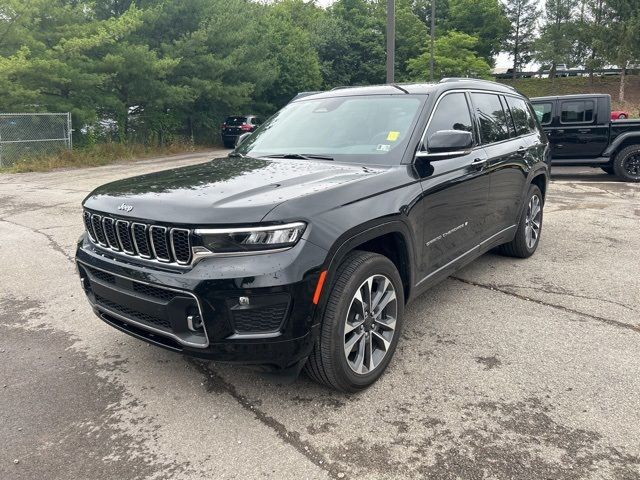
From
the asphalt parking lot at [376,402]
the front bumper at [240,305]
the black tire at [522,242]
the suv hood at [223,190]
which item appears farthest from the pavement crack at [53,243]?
the black tire at [522,242]

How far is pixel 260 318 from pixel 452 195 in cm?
197

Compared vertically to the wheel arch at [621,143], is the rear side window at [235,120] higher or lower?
higher

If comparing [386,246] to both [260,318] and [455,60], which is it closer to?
[260,318]

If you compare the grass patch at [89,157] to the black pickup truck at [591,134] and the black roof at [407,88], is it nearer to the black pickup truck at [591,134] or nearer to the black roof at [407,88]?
the black pickup truck at [591,134]

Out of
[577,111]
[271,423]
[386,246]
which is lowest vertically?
[271,423]

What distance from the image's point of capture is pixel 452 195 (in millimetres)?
3812

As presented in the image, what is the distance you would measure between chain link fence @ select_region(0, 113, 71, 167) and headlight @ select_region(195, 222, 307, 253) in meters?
16.6

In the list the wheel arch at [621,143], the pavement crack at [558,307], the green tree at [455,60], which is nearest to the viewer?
the pavement crack at [558,307]

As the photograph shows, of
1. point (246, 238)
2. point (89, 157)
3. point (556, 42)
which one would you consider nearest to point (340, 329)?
point (246, 238)

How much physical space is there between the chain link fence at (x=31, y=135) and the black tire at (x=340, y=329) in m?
16.8

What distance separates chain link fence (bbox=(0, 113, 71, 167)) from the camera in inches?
637

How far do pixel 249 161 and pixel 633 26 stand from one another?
49082 mm

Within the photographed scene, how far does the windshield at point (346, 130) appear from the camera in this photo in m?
3.58

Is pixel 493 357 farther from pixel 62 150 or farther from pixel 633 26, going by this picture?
pixel 633 26
